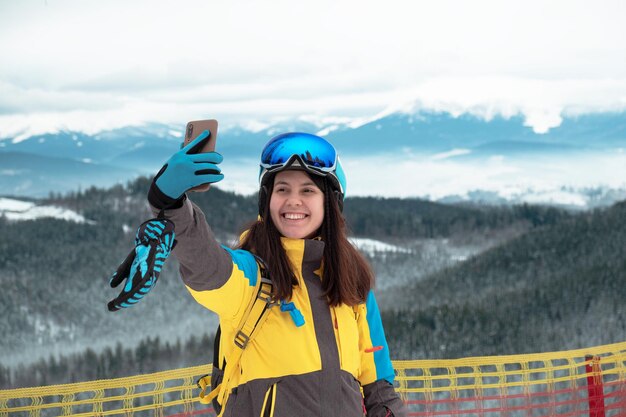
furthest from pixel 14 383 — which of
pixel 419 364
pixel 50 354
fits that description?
pixel 419 364

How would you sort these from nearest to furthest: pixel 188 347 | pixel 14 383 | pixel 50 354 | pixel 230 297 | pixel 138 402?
pixel 230 297 < pixel 138 402 < pixel 14 383 < pixel 188 347 < pixel 50 354

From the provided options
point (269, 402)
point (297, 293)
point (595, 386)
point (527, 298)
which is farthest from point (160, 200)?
point (527, 298)

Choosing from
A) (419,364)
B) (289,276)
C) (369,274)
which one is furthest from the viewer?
(419,364)

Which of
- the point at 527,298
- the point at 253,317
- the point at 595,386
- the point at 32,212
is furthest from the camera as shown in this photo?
the point at 32,212

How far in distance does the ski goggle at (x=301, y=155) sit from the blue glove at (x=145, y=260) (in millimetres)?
602

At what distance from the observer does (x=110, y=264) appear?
9731 centimetres

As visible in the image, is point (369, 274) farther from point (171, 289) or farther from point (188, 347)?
point (171, 289)

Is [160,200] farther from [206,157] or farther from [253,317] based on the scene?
[253,317]

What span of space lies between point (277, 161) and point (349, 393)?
0.86 metres

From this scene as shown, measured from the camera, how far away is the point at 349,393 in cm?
267

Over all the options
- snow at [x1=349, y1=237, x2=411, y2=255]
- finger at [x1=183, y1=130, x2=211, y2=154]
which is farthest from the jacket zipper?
snow at [x1=349, y1=237, x2=411, y2=255]

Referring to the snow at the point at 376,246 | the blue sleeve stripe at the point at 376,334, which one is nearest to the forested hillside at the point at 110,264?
the snow at the point at 376,246

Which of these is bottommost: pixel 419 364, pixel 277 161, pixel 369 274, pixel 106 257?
pixel 106 257

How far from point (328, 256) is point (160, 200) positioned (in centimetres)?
75
